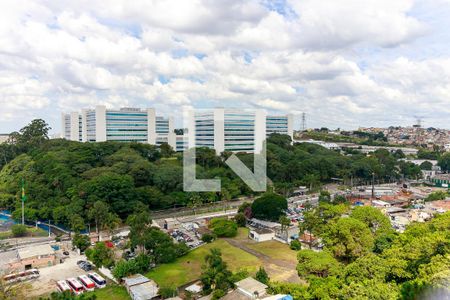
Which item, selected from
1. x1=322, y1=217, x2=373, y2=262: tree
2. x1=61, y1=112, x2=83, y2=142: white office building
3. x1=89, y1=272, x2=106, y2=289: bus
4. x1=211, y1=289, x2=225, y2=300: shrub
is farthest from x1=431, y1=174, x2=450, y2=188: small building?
x1=61, y1=112, x2=83, y2=142: white office building

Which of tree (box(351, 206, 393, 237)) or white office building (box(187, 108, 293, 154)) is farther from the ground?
white office building (box(187, 108, 293, 154))

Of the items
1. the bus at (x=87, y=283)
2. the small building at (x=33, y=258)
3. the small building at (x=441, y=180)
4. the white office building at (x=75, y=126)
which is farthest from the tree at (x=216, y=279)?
the white office building at (x=75, y=126)

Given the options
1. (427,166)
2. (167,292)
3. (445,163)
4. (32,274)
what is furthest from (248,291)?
(445,163)

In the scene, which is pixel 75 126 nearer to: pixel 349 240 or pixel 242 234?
pixel 242 234

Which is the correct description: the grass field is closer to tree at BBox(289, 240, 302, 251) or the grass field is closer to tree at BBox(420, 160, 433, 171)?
tree at BBox(289, 240, 302, 251)

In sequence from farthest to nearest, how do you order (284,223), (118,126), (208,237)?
(118,126) → (284,223) → (208,237)

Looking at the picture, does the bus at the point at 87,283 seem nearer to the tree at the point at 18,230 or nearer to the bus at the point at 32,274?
the bus at the point at 32,274
